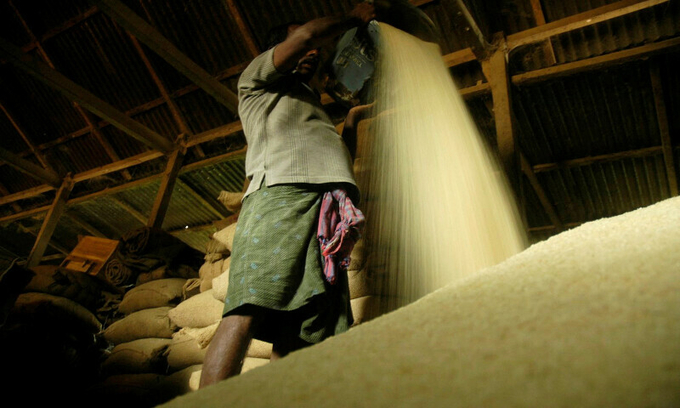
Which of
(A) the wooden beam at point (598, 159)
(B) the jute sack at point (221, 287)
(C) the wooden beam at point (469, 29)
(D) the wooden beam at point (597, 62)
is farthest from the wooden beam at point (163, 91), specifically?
(A) the wooden beam at point (598, 159)

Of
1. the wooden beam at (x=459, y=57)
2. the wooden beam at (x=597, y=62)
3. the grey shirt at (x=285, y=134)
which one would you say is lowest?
the wooden beam at (x=597, y=62)

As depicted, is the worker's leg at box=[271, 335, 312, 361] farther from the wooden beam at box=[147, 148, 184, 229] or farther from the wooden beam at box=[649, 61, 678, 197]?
the wooden beam at box=[649, 61, 678, 197]

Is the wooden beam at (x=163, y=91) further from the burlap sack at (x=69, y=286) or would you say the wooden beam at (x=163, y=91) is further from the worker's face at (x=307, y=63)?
the worker's face at (x=307, y=63)

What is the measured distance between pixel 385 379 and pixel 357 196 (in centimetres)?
126

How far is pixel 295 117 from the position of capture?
5.51ft

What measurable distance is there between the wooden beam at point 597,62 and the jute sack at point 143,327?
12.5 feet

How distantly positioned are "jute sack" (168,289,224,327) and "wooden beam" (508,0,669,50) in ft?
10.6

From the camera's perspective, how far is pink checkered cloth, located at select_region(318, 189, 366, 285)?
1353 mm

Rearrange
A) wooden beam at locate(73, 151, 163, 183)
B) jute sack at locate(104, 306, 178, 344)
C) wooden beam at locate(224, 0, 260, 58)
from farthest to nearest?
wooden beam at locate(73, 151, 163, 183) → wooden beam at locate(224, 0, 260, 58) → jute sack at locate(104, 306, 178, 344)

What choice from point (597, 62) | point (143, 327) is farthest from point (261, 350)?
point (597, 62)

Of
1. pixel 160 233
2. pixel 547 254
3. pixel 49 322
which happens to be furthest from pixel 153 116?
pixel 547 254

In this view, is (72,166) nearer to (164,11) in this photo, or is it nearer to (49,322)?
(164,11)

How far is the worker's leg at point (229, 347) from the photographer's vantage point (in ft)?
3.56

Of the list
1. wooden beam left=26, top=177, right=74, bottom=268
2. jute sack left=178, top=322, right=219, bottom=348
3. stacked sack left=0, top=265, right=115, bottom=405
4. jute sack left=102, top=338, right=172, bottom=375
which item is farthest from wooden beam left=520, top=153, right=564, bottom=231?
wooden beam left=26, top=177, right=74, bottom=268
